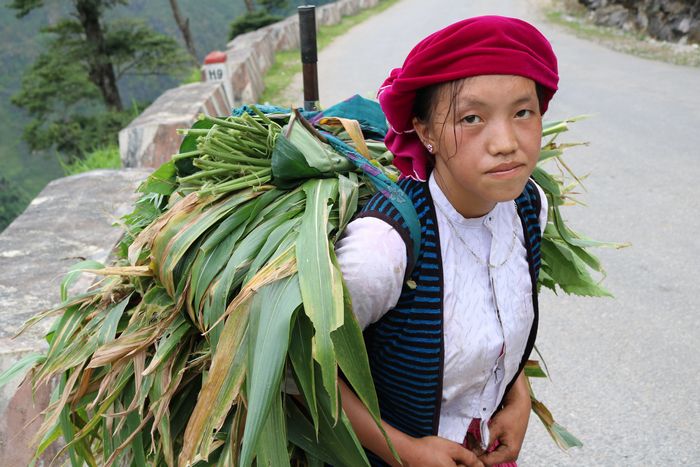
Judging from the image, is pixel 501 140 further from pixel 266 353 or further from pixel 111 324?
pixel 111 324

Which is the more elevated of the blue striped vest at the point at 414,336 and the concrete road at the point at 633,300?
the blue striped vest at the point at 414,336

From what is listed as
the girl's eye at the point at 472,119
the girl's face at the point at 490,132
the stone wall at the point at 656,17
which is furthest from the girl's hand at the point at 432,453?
the stone wall at the point at 656,17

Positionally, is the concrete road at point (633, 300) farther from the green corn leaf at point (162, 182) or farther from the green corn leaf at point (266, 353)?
the green corn leaf at point (266, 353)

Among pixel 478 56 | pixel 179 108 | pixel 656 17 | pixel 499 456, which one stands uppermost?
pixel 478 56

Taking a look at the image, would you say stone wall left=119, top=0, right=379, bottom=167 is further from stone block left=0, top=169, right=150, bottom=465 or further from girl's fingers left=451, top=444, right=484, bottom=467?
girl's fingers left=451, top=444, right=484, bottom=467

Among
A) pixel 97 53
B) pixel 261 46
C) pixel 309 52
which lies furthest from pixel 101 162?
pixel 97 53

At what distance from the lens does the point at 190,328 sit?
5.18 ft

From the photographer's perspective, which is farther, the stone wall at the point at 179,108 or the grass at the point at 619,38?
the grass at the point at 619,38

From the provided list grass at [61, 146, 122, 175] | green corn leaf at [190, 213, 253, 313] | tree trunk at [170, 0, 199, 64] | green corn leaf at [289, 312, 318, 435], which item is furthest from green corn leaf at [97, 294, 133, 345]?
tree trunk at [170, 0, 199, 64]

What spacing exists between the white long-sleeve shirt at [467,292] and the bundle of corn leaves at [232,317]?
65 millimetres

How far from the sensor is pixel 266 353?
1288 millimetres

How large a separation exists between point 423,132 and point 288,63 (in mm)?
11284

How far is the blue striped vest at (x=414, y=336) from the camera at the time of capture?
1.37 m

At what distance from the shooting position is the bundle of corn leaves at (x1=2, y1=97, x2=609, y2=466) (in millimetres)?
1314
